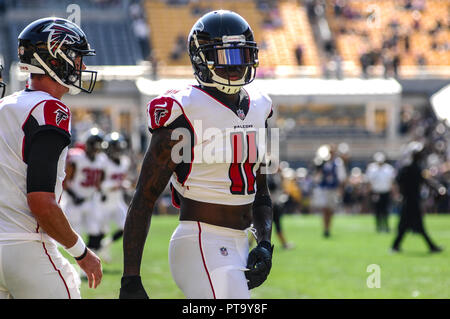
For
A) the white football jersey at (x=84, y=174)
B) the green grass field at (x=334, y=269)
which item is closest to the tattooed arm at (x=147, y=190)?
the green grass field at (x=334, y=269)

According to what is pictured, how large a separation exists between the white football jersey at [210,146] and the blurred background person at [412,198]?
1049 centimetres

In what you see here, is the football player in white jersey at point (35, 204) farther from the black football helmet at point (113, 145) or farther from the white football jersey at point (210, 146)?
the black football helmet at point (113, 145)

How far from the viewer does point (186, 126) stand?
12.8 ft

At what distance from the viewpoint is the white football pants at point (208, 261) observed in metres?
3.82

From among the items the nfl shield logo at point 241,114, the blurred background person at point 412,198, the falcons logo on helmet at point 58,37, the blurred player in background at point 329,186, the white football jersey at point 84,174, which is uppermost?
the falcons logo on helmet at point 58,37

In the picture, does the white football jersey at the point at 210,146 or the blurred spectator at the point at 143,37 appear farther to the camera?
the blurred spectator at the point at 143,37

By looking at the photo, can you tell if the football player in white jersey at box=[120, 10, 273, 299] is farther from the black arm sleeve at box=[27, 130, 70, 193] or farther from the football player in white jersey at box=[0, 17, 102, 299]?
the black arm sleeve at box=[27, 130, 70, 193]

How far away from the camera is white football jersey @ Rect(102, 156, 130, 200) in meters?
13.2

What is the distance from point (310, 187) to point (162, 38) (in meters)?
11.4

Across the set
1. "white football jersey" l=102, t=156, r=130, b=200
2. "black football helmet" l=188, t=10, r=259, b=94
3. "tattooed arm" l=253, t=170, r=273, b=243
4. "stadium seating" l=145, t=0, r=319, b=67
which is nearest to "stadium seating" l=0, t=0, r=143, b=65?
"stadium seating" l=145, t=0, r=319, b=67

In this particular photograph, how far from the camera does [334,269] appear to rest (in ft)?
39.8
